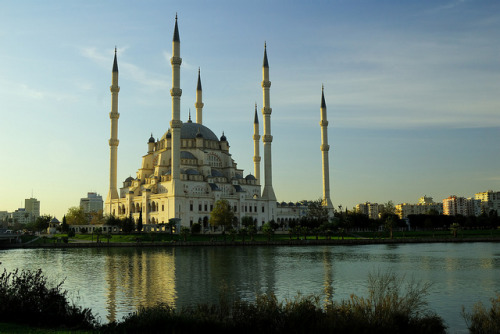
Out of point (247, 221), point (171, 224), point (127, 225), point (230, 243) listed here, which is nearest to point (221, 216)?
point (171, 224)

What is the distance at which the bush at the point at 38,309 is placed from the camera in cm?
1400

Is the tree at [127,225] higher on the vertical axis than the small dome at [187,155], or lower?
lower

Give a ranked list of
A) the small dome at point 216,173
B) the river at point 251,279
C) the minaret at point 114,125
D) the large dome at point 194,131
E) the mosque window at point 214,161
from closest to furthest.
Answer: the river at point 251,279 → the minaret at point 114,125 → the small dome at point 216,173 → the mosque window at point 214,161 → the large dome at point 194,131

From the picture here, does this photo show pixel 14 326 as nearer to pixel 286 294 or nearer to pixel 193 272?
pixel 286 294

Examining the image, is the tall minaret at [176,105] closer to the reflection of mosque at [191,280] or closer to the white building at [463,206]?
the reflection of mosque at [191,280]

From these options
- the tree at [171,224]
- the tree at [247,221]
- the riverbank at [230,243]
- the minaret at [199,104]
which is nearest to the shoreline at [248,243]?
the riverbank at [230,243]

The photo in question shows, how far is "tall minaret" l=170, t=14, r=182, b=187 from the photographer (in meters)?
73.8

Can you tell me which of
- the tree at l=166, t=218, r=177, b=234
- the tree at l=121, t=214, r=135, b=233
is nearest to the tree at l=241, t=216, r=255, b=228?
the tree at l=166, t=218, r=177, b=234

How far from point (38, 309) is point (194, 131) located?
80968 millimetres

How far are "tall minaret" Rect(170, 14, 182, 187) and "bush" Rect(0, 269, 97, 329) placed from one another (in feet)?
194

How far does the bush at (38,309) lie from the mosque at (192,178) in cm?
5867

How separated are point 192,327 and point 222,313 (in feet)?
4.10

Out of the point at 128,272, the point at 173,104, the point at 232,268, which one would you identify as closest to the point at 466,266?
the point at 232,268

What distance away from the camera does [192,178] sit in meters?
81.6
